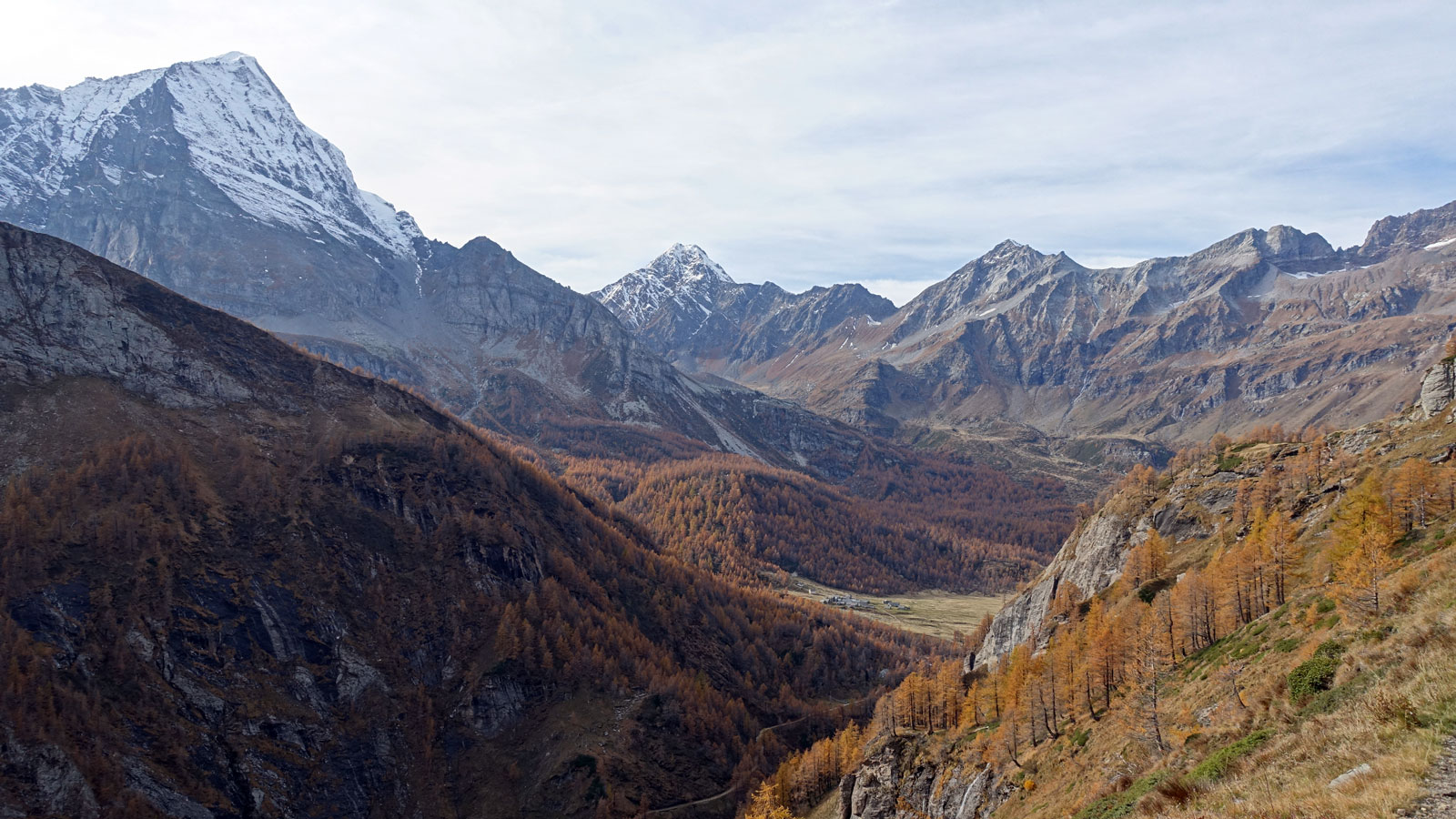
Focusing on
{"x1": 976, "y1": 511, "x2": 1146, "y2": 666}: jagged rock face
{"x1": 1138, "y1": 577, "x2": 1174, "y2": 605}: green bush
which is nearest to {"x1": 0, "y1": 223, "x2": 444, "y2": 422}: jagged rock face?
{"x1": 976, "y1": 511, "x2": 1146, "y2": 666}: jagged rock face

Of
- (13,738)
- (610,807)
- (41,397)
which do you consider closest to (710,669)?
(610,807)

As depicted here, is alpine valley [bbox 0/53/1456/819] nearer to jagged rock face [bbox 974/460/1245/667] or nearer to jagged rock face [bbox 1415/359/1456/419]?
jagged rock face [bbox 1415/359/1456/419]

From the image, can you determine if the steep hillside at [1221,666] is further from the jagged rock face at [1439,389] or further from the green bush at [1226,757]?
the jagged rock face at [1439,389]

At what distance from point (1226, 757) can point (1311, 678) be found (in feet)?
24.9

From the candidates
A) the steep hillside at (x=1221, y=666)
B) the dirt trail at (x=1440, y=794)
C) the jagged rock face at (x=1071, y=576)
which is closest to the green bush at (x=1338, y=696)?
the steep hillside at (x=1221, y=666)

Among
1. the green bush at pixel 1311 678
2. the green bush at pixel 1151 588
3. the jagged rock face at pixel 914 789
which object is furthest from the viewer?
the green bush at pixel 1151 588

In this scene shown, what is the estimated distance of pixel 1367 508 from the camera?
60.9 metres

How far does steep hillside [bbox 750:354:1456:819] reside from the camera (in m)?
28.0

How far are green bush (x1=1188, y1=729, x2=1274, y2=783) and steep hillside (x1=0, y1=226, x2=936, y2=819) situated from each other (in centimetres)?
10278

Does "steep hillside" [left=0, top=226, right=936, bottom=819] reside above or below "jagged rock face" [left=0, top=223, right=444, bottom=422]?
below

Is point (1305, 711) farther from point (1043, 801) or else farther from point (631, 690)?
point (631, 690)

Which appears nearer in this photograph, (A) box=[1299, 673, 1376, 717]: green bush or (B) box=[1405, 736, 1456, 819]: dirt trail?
(B) box=[1405, 736, 1456, 819]: dirt trail

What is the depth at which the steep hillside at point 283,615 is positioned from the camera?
97.6 metres

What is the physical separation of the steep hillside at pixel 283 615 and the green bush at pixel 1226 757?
102775mm
